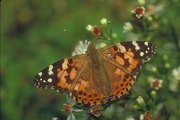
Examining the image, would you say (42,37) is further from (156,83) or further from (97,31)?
(156,83)

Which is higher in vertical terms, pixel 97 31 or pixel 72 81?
pixel 97 31

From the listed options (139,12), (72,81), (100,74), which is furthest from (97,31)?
(72,81)

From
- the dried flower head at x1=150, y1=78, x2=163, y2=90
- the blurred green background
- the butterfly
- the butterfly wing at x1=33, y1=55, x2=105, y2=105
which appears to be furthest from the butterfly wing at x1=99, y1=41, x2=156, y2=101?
the blurred green background

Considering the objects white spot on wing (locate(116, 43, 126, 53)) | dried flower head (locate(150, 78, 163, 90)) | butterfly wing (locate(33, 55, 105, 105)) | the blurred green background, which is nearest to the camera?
butterfly wing (locate(33, 55, 105, 105))

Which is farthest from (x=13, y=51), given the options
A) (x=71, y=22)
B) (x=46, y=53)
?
(x=71, y=22)

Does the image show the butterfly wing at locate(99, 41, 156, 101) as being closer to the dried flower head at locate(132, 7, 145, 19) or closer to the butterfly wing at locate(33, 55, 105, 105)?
the butterfly wing at locate(33, 55, 105, 105)

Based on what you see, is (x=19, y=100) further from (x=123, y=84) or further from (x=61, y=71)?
(x=123, y=84)

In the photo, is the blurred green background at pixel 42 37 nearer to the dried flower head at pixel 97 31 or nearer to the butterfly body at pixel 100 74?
the dried flower head at pixel 97 31
